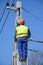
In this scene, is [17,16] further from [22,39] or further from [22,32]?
[22,39]

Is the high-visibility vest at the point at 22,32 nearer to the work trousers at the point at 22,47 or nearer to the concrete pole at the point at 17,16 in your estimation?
the work trousers at the point at 22,47

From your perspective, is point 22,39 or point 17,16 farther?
point 17,16

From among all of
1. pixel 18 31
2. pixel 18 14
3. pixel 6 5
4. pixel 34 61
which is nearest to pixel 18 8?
pixel 18 14

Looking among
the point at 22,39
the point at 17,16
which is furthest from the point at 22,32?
the point at 17,16

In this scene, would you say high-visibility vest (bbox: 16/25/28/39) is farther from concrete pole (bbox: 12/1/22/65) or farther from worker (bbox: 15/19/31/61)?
concrete pole (bbox: 12/1/22/65)

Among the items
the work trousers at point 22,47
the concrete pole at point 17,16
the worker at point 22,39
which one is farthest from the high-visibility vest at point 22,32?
the concrete pole at point 17,16

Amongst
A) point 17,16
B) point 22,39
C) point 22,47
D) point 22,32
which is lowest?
point 22,47

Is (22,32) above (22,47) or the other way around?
above

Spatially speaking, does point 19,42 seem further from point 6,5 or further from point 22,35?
point 6,5

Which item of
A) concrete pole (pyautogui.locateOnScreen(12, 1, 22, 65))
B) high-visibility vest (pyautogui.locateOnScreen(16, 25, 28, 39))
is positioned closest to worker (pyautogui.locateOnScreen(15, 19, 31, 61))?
high-visibility vest (pyautogui.locateOnScreen(16, 25, 28, 39))

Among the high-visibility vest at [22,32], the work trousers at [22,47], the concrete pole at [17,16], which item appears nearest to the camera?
the work trousers at [22,47]

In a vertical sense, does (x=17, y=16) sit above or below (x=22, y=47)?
above

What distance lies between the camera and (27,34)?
10.0 m

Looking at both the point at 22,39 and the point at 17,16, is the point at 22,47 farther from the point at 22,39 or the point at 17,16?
the point at 17,16
